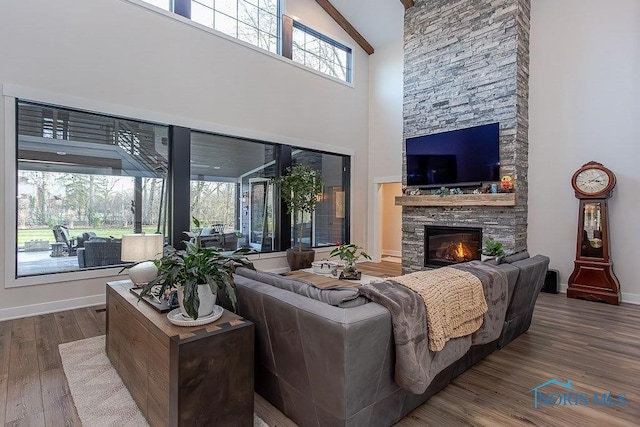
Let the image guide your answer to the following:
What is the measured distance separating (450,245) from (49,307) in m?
5.95

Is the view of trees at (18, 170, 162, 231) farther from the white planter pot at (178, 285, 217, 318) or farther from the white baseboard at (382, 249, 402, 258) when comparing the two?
the white baseboard at (382, 249, 402, 258)

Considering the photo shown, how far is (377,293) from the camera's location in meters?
1.81

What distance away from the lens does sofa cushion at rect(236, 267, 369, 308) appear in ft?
5.80

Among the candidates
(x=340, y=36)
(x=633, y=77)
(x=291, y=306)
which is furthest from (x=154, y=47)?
(x=633, y=77)

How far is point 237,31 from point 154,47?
1.59 metres

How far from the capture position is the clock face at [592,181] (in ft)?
14.8

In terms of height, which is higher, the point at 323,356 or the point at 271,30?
the point at 271,30

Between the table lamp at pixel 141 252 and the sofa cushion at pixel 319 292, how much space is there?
2.83 ft

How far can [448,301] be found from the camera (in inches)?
80.5

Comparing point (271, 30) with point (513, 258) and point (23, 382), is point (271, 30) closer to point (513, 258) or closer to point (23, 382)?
point (513, 258)

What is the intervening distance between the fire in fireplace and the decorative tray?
16.0 ft

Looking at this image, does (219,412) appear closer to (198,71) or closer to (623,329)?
(623,329)

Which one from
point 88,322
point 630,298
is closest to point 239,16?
point 88,322

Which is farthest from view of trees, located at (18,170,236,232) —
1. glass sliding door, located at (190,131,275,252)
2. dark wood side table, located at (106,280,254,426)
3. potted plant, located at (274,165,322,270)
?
dark wood side table, located at (106,280,254,426)
